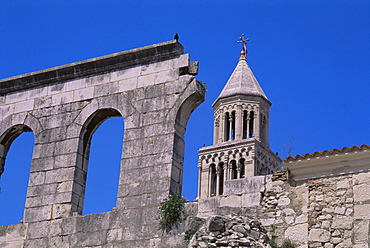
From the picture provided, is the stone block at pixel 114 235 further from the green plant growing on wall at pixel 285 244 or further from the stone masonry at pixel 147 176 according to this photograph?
the green plant growing on wall at pixel 285 244

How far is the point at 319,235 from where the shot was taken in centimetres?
1062

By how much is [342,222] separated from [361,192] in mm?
531

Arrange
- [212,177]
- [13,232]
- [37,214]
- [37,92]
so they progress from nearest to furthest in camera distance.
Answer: [37,214] < [13,232] < [37,92] < [212,177]

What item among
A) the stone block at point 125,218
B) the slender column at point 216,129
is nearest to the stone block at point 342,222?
the stone block at point 125,218

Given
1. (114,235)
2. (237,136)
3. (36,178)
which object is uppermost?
(237,136)

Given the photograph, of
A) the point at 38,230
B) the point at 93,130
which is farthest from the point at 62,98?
the point at 38,230

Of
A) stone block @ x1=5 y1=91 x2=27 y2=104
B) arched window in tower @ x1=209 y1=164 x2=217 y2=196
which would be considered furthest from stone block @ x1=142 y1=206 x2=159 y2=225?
arched window in tower @ x1=209 y1=164 x2=217 y2=196

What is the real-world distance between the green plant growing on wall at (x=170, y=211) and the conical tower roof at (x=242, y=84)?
1454 inches

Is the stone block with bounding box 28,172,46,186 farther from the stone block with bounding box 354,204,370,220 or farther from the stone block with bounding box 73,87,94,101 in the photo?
the stone block with bounding box 354,204,370,220

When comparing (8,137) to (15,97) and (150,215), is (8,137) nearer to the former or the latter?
(15,97)

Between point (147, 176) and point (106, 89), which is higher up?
point (106, 89)

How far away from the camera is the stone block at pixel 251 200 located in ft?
37.0

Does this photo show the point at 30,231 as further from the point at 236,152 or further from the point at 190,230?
the point at 236,152

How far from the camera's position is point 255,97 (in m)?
48.6
